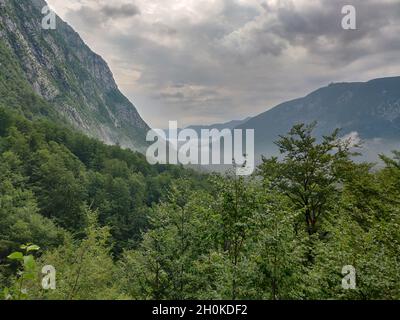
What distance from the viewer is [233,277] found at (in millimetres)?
12266

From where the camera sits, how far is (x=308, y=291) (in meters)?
13.0

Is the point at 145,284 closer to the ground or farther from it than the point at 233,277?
closer to the ground

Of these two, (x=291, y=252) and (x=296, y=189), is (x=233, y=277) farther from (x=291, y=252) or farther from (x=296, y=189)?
(x=296, y=189)

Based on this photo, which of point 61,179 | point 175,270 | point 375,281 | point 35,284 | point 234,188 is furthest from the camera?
point 61,179

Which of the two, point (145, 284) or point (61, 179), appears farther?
point (61, 179)

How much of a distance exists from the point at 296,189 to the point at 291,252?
18.3 m

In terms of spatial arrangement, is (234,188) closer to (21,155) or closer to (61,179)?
(61,179)

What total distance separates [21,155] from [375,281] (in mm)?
105016

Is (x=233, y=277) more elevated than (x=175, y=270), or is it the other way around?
(x=233, y=277)

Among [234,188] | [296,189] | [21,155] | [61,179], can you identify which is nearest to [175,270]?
[234,188]
